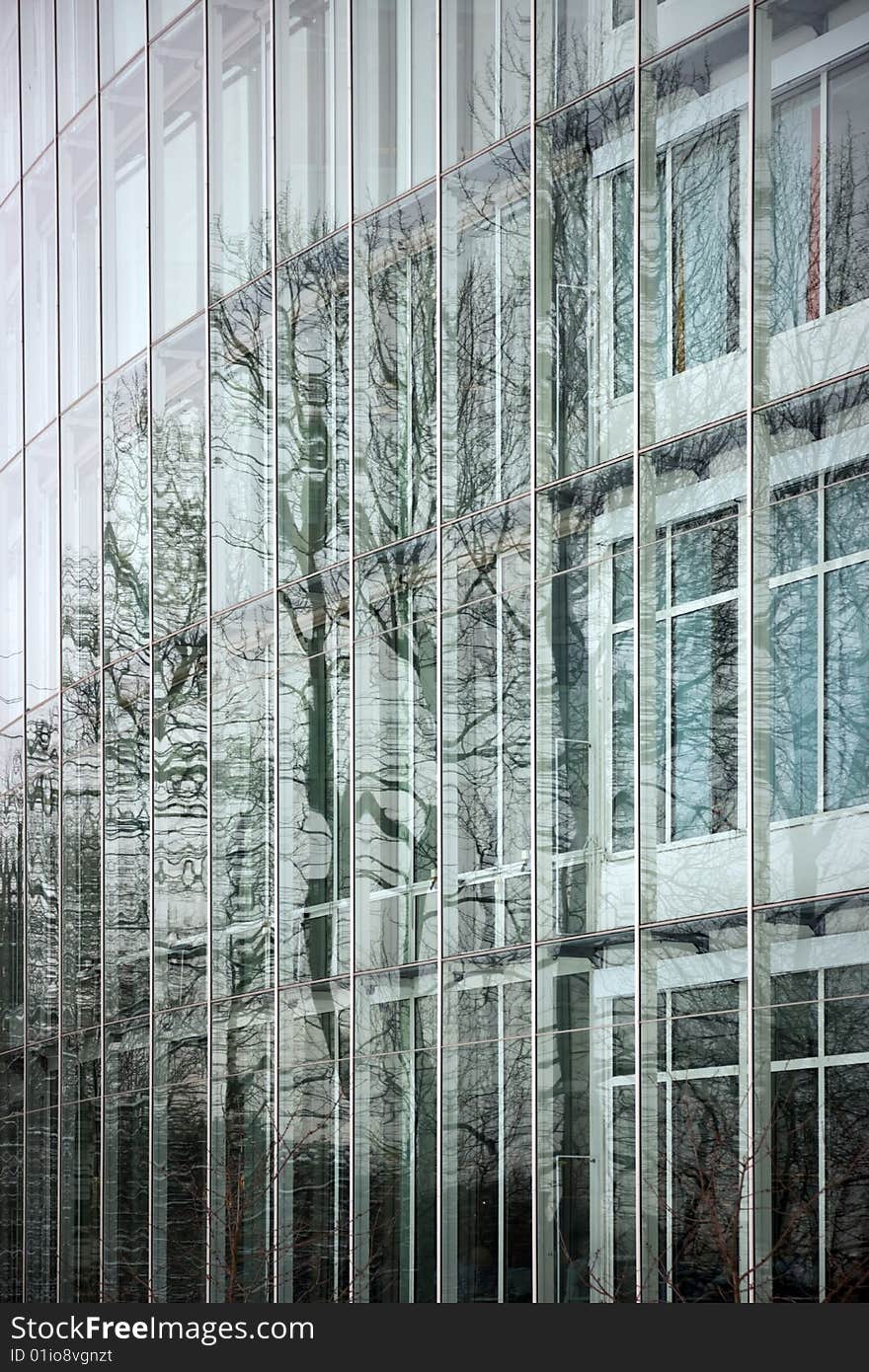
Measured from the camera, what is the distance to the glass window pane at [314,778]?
15.7 metres

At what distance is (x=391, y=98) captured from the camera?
15.5 metres

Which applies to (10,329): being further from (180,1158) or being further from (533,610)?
(533,610)

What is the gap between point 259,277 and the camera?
1739 centimetres

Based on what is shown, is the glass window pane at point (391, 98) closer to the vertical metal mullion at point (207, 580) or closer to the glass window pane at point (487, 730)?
the vertical metal mullion at point (207, 580)

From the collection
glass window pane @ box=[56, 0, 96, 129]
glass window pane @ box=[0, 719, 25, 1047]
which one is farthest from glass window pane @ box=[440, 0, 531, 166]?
glass window pane @ box=[0, 719, 25, 1047]

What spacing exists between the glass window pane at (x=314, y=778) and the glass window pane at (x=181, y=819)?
1.62 metres

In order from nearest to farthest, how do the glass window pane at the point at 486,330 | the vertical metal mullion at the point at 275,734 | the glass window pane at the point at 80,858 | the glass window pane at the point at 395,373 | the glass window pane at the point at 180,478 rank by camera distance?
1. the glass window pane at the point at 486,330
2. the glass window pane at the point at 395,373
3. the vertical metal mullion at the point at 275,734
4. the glass window pane at the point at 180,478
5. the glass window pane at the point at 80,858

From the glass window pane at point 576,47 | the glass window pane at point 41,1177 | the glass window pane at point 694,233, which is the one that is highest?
the glass window pane at point 576,47

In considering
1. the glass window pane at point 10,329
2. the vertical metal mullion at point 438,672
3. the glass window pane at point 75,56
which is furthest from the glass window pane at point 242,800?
the glass window pane at point 10,329

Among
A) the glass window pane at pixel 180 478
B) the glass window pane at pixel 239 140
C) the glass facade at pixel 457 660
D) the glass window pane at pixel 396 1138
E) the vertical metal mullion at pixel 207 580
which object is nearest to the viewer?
the glass facade at pixel 457 660

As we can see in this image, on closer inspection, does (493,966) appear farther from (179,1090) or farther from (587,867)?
(179,1090)

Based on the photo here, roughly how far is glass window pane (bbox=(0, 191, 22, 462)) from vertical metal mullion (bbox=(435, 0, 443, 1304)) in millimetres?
9896

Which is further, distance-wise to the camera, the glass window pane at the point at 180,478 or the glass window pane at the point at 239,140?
the glass window pane at the point at 180,478

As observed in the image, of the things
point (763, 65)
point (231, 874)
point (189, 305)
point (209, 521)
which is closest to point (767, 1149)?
point (763, 65)
